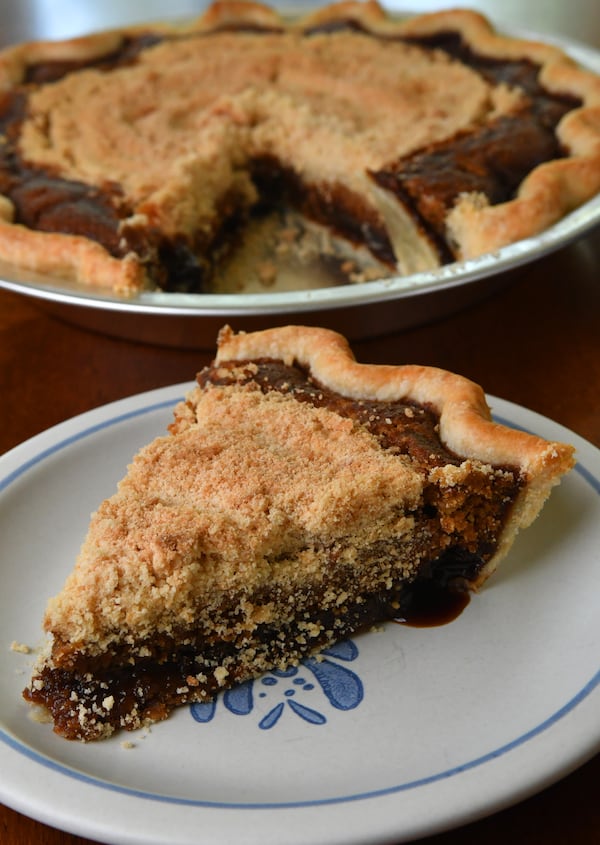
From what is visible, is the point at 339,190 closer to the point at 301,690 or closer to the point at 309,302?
the point at 309,302

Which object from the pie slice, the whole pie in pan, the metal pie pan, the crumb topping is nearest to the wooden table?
Result: the metal pie pan

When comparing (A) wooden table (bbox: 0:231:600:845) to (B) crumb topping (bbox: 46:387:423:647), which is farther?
(A) wooden table (bbox: 0:231:600:845)

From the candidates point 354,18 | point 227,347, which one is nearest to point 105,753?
point 227,347

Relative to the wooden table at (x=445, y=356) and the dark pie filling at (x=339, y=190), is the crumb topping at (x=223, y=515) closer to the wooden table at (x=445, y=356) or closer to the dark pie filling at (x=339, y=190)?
the wooden table at (x=445, y=356)

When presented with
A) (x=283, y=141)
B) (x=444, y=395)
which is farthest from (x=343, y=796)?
(x=283, y=141)

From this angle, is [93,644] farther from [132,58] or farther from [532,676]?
[132,58]

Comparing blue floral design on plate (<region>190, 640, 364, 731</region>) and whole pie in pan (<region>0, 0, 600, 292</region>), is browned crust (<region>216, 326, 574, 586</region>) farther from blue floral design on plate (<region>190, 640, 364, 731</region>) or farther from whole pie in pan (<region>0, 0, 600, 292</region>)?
whole pie in pan (<region>0, 0, 600, 292</region>)

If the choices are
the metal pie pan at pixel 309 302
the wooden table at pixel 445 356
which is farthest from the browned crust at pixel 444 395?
the wooden table at pixel 445 356
